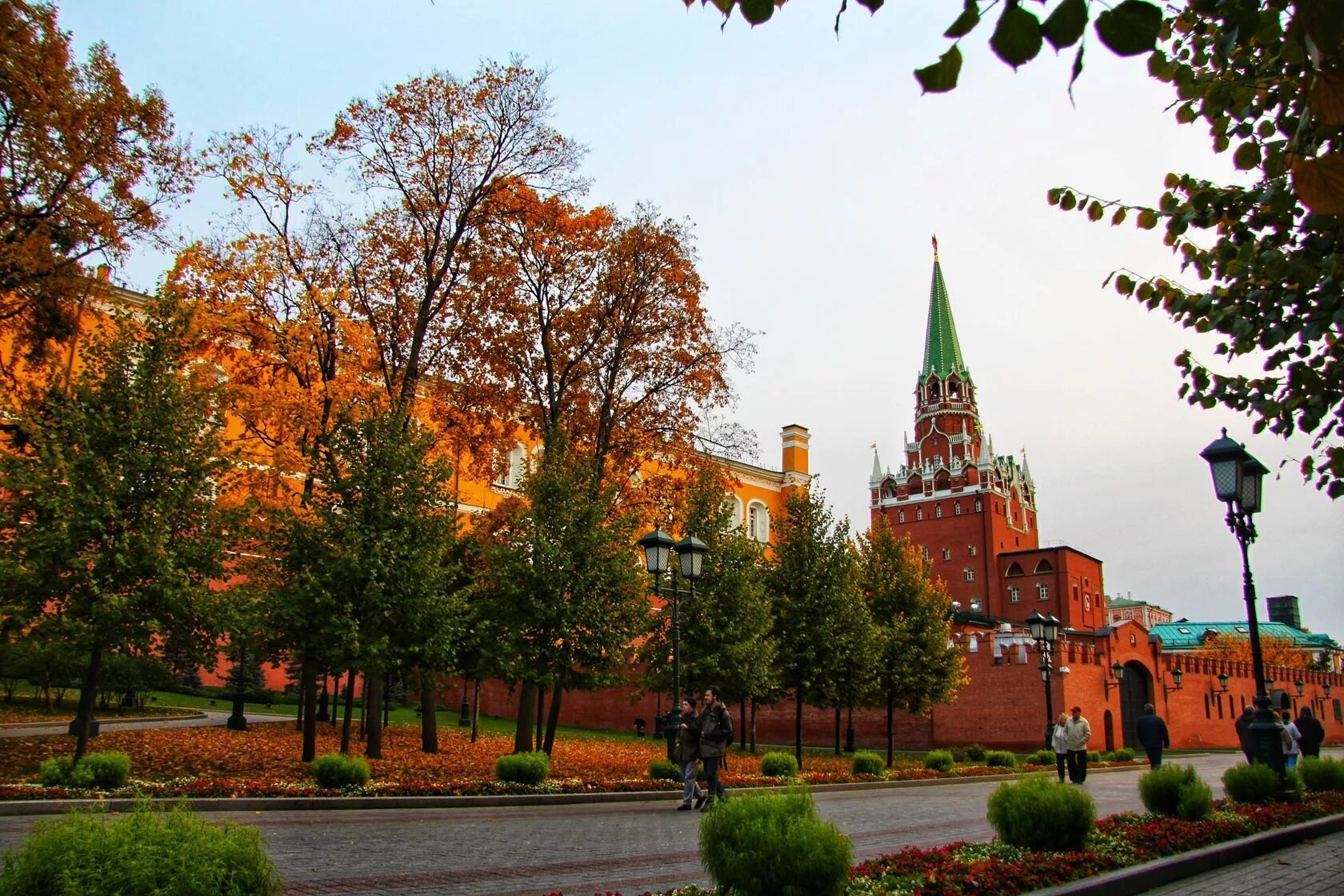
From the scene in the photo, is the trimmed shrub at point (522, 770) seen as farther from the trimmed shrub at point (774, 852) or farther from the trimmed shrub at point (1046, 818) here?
the trimmed shrub at point (774, 852)

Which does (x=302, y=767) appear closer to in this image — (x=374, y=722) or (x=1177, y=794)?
(x=374, y=722)

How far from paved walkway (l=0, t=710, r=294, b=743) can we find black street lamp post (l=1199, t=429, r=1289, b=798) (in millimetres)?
20466

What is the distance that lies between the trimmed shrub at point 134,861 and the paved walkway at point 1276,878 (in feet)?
23.3

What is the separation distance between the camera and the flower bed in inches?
551

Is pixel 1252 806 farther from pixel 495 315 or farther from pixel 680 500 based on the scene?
pixel 495 315

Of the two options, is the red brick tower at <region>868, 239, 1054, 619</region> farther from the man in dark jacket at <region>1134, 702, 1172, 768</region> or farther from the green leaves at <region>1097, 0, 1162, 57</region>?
the green leaves at <region>1097, 0, 1162, 57</region>

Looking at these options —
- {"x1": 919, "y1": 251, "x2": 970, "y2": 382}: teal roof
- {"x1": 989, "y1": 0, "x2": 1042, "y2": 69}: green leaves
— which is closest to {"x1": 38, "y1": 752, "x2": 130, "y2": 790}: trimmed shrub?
{"x1": 989, "y1": 0, "x2": 1042, "y2": 69}: green leaves

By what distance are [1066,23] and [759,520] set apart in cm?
5536

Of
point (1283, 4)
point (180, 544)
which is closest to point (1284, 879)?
point (1283, 4)

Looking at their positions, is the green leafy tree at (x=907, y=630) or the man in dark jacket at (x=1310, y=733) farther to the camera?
the green leafy tree at (x=907, y=630)

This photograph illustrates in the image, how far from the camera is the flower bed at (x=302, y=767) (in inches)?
551

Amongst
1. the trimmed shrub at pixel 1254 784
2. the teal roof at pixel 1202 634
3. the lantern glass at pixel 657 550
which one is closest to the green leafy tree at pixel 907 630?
the lantern glass at pixel 657 550

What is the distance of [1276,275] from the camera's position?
25.8 feet

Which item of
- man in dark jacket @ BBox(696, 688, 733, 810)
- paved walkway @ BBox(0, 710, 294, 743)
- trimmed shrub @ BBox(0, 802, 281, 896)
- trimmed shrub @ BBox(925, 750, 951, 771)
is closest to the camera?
trimmed shrub @ BBox(0, 802, 281, 896)
